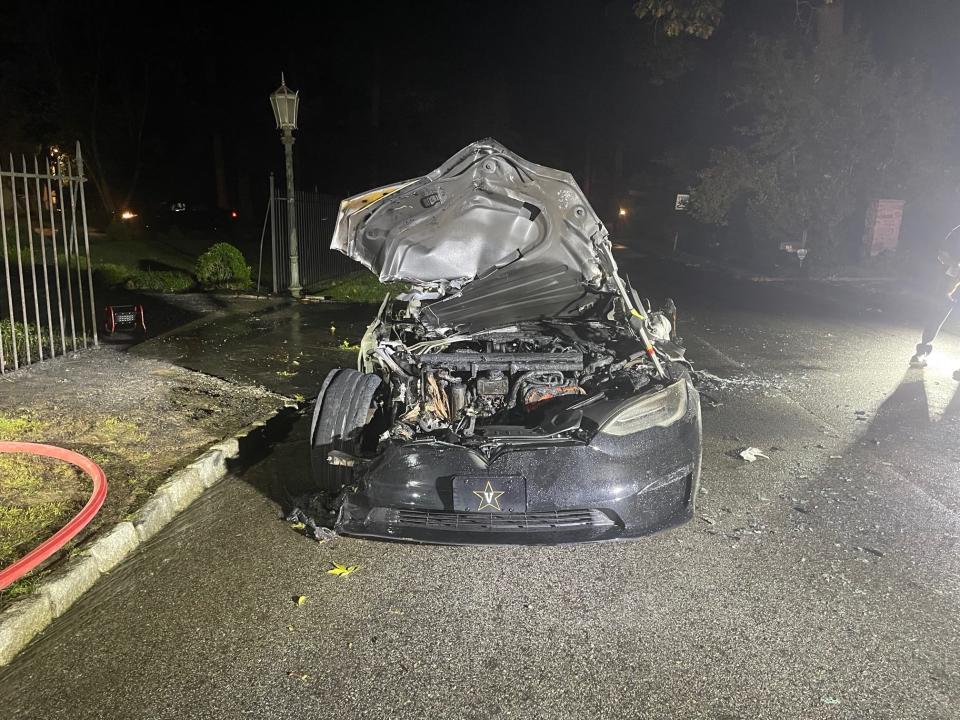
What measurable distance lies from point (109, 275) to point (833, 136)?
1904 centimetres

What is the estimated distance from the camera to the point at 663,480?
3717 millimetres

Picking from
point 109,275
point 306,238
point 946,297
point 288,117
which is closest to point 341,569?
point 946,297

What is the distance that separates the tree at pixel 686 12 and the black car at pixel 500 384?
14098 mm

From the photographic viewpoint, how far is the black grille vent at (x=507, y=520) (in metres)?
3.57

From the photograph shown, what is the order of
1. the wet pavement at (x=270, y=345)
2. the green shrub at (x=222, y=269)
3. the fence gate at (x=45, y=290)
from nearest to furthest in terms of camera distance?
the fence gate at (x=45, y=290) → the wet pavement at (x=270, y=345) → the green shrub at (x=222, y=269)

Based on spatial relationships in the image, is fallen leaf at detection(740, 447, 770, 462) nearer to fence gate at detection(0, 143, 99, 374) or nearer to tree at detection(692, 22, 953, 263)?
fence gate at detection(0, 143, 99, 374)

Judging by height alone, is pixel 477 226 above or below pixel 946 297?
above

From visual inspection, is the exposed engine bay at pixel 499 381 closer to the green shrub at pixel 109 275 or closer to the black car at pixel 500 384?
the black car at pixel 500 384

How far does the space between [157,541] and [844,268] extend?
2130 centimetres

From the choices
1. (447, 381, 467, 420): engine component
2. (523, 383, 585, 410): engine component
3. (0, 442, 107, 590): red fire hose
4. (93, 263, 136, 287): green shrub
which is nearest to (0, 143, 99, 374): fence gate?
(93, 263, 136, 287): green shrub

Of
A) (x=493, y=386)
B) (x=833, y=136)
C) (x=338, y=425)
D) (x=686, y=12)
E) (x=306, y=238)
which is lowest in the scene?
(x=338, y=425)

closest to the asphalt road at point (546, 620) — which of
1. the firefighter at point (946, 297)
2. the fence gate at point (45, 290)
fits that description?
the fence gate at point (45, 290)

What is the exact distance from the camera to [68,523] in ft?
13.2

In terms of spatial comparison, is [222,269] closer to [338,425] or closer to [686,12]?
[338,425]
